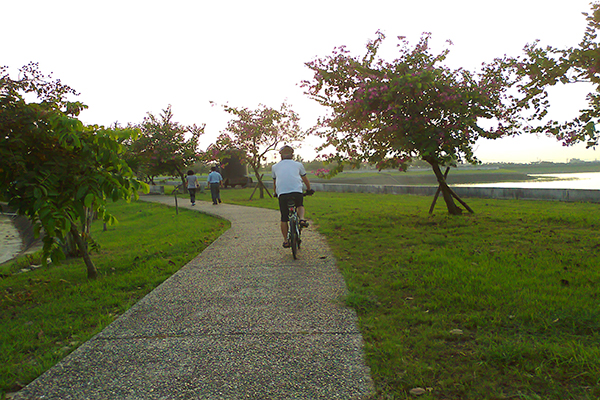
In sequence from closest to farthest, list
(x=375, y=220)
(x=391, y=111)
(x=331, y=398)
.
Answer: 1. (x=331, y=398)
2. (x=391, y=111)
3. (x=375, y=220)

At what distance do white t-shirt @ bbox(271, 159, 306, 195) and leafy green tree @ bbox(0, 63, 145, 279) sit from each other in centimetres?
A: 227

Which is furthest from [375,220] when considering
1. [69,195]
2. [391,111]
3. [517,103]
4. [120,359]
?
[120,359]

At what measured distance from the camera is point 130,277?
6.13 metres

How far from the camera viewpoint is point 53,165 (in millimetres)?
5316

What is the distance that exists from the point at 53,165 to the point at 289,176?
342 centimetres

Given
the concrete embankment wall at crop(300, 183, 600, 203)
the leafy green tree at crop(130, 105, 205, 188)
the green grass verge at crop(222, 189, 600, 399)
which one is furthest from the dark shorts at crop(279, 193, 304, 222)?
the leafy green tree at crop(130, 105, 205, 188)

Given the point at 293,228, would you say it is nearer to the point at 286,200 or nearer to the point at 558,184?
the point at 286,200

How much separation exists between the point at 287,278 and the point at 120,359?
2662 millimetres

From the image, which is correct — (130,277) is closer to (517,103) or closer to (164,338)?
(164,338)

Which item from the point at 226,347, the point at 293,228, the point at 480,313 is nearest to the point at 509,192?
the point at 293,228

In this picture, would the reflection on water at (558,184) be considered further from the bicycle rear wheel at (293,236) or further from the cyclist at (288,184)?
the bicycle rear wheel at (293,236)

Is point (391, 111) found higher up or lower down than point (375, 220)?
higher up

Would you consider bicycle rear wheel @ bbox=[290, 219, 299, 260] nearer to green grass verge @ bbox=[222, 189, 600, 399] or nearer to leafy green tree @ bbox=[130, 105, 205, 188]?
green grass verge @ bbox=[222, 189, 600, 399]

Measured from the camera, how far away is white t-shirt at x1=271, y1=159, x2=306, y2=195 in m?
6.93
